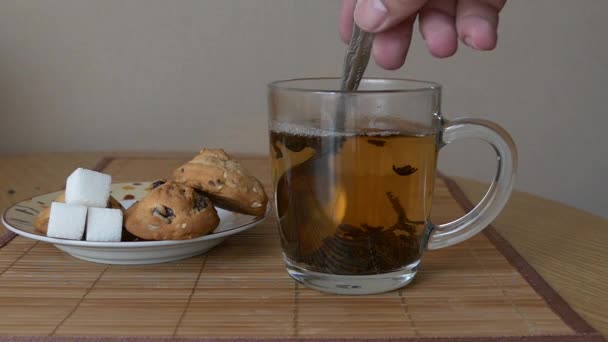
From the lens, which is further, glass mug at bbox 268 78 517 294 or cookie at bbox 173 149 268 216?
cookie at bbox 173 149 268 216

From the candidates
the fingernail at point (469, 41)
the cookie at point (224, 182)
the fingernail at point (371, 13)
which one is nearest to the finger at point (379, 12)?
the fingernail at point (371, 13)

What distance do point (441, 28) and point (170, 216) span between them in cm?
36

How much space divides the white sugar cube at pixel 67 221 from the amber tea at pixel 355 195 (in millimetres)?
212

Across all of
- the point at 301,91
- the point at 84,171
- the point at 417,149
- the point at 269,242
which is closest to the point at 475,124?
the point at 417,149

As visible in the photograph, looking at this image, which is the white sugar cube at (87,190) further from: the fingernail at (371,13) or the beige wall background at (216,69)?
the beige wall background at (216,69)

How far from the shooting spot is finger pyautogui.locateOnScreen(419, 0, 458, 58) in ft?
2.65

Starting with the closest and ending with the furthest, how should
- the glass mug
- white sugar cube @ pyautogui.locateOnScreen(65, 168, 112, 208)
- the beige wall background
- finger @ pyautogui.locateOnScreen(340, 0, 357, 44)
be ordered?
the glass mug < white sugar cube @ pyautogui.locateOnScreen(65, 168, 112, 208) < finger @ pyautogui.locateOnScreen(340, 0, 357, 44) < the beige wall background

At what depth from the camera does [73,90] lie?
1.83 m

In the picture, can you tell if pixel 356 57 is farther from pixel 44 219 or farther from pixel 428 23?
pixel 44 219

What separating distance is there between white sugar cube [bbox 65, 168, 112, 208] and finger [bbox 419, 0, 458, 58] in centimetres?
39

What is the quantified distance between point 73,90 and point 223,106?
382 mm

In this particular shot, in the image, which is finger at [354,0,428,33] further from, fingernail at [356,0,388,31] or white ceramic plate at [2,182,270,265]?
white ceramic plate at [2,182,270,265]

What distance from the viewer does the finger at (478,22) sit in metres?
0.75

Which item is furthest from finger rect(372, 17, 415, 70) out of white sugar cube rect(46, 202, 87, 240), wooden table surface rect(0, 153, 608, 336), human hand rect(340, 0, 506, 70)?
white sugar cube rect(46, 202, 87, 240)
